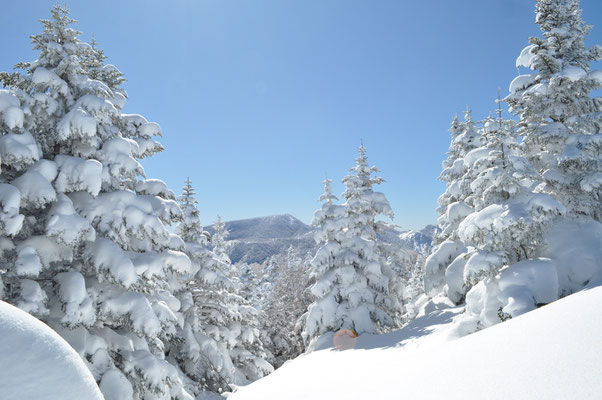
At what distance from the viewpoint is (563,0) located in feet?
41.2

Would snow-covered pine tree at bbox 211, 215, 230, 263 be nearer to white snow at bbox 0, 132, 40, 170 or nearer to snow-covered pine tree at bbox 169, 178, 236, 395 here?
→ snow-covered pine tree at bbox 169, 178, 236, 395

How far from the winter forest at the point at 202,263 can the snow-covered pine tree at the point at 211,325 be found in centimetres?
11

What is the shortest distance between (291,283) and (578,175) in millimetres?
29603

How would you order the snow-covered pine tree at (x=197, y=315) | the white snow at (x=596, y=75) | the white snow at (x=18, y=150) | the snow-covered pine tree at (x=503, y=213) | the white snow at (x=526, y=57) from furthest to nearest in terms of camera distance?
the snow-covered pine tree at (x=197, y=315) → the white snow at (x=526, y=57) → the white snow at (x=596, y=75) → the snow-covered pine tree at (x=503, y=213) → the white snow at (x=18, y=150)

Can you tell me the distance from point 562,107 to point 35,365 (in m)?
15.6

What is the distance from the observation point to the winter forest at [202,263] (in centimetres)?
450

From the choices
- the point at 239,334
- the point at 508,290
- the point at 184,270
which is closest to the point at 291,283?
the point at 239,334

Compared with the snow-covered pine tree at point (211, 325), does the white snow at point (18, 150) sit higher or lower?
higher

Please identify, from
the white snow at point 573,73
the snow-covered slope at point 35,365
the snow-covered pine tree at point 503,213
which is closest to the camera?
the snow-covered slope at point 35,365

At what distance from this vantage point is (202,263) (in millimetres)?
16969

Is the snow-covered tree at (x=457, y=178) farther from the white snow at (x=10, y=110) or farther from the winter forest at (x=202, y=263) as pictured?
the white snow at (x=10, y=110)

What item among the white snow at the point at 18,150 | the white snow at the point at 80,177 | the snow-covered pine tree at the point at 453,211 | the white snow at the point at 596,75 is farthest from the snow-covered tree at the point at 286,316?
the white snow at the point at 18,150

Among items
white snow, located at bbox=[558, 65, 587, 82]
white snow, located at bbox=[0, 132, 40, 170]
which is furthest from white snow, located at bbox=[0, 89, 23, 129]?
white snow, located at bbox=[558, 65, 587, 82]

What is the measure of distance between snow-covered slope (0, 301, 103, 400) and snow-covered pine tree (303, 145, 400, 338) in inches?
622
